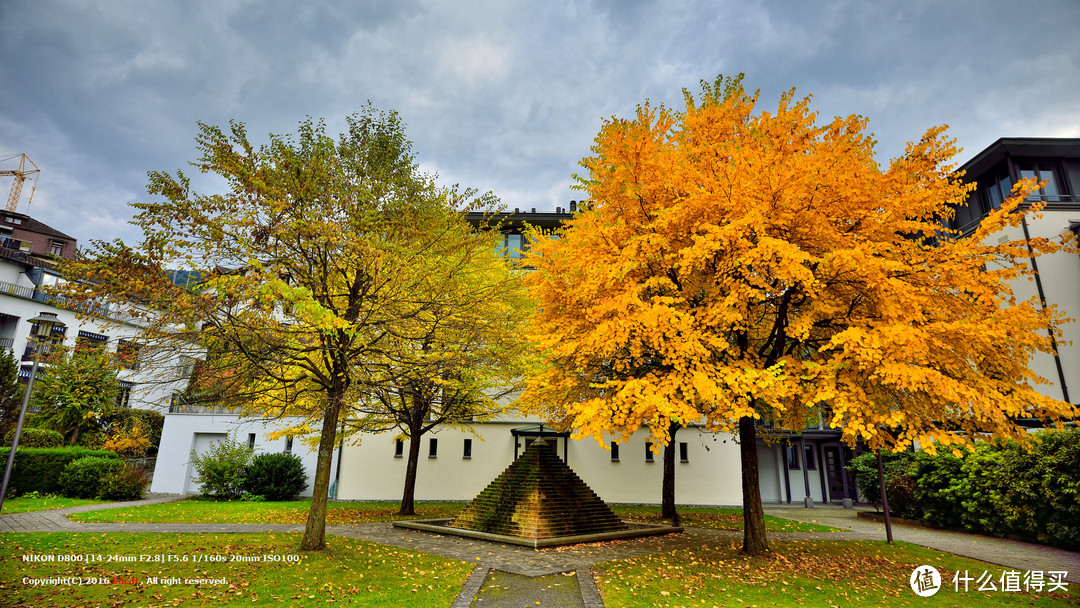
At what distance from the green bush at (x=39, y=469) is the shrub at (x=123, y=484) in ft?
8.89

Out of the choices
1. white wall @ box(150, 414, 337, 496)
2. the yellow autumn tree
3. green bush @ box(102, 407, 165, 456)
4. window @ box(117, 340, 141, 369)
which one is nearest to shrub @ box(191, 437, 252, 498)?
white wall @ box(150, 414, 337, 496)

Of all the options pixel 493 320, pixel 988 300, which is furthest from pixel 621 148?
pixel 988 300

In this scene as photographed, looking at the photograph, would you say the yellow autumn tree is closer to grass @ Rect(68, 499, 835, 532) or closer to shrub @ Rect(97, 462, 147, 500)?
grass @ Rect(68, 499, 835, 532)

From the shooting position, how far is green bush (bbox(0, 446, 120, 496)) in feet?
72.7

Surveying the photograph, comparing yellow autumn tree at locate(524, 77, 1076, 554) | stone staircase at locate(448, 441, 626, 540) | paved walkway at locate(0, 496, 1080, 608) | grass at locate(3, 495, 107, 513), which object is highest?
yellow autumn tree at locate(524, 77, 1076, 554)

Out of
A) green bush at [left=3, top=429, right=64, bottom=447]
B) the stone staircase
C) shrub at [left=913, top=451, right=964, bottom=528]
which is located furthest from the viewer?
green bush at [left=3, top=429, right=64, bottom=447]

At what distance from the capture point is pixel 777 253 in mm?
8898

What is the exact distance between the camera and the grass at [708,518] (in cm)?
1720

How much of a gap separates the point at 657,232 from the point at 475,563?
7998 mm

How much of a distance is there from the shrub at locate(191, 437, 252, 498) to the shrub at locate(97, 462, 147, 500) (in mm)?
2525

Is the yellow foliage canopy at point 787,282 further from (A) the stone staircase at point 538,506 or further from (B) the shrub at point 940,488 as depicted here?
(B) the shrub at point 940,488

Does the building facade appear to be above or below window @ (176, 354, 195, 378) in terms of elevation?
above

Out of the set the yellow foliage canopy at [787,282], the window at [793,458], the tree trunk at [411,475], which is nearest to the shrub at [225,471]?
the tree trunk at [411,475]

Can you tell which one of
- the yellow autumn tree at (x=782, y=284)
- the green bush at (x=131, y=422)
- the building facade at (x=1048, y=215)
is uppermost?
the building facade at (x=1048, y=215)
